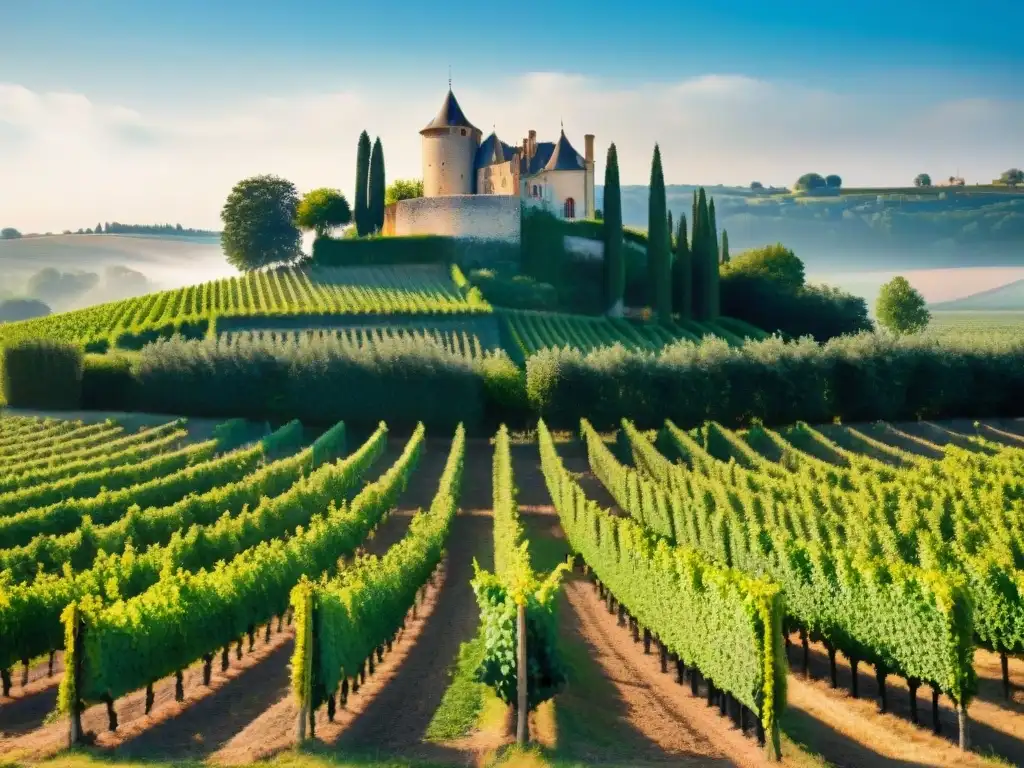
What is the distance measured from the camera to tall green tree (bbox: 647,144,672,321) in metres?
70.4

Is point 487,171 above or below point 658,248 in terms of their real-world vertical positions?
above

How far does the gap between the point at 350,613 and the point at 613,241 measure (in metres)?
59.8

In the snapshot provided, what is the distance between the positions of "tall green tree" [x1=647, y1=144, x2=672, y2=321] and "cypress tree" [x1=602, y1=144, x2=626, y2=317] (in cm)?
224

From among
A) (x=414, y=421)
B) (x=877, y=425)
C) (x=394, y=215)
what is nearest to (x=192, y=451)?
(x=414, y=421)

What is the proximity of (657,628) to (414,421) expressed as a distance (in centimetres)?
3064

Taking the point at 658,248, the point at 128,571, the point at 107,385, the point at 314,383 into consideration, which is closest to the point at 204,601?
the point at 128,571

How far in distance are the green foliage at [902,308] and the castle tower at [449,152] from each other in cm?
4505

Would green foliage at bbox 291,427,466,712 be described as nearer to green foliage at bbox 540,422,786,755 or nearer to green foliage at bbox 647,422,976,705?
green foliage at bbox 540,422,786,755

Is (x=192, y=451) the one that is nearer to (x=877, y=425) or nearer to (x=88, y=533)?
(x=88, y=533)

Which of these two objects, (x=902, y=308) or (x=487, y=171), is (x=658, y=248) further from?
(x=902, y=308)

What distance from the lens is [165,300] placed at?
7438 centimetres

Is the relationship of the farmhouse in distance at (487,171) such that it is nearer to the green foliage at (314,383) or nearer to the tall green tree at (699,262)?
the tall green tree at (699,262)

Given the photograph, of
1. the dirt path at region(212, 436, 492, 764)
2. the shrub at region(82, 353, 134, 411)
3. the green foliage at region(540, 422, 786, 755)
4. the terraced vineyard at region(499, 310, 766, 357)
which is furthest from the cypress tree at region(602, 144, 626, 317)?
the green foliage at region(540, 422, 786, 755)

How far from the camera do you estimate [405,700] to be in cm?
1683
